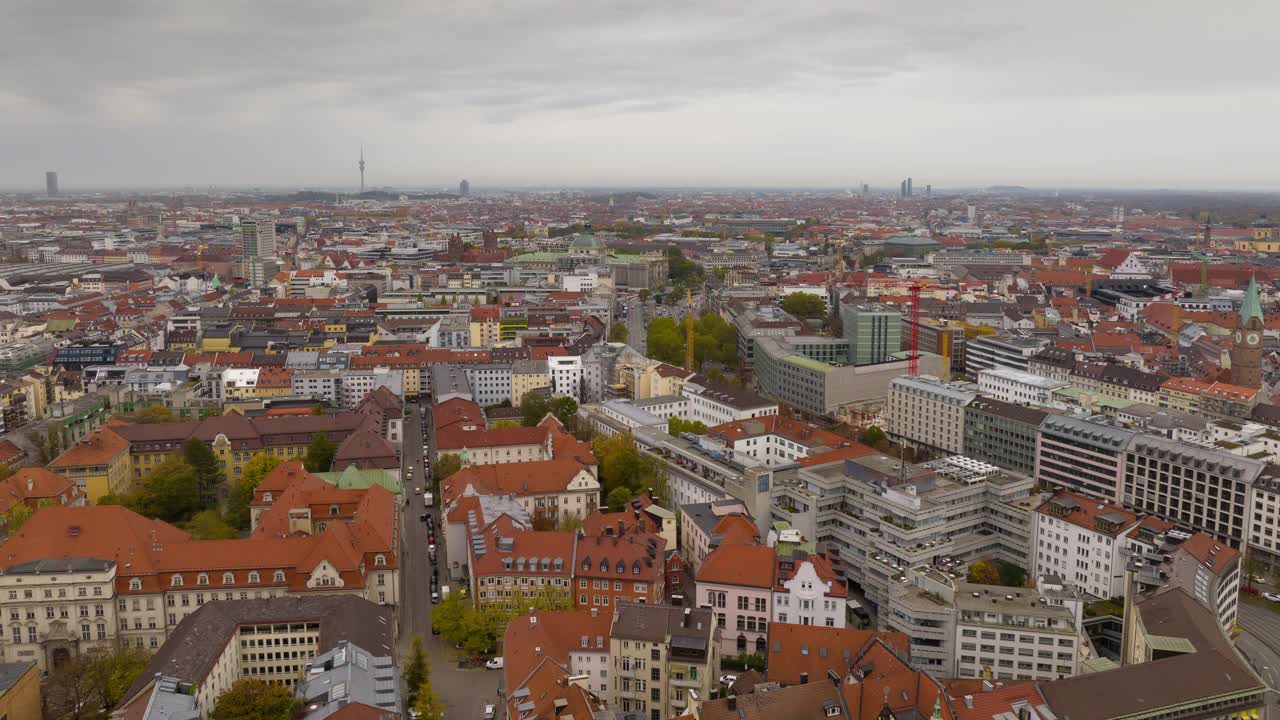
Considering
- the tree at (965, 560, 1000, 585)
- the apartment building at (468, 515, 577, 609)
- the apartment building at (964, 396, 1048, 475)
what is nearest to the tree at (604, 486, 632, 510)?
the apartment building at (468, 515, 577, 609)

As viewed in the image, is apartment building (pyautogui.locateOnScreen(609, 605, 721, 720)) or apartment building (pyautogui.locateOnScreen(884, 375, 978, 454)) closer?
apartment building (pyautogui.locateOnScreen(609, 605, 721, 720))

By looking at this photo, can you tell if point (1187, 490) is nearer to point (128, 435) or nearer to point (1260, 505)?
point (1260, 505)

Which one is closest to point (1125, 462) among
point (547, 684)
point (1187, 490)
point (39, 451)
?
point (1187, 490)

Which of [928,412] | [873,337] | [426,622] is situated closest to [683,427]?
[928,412]

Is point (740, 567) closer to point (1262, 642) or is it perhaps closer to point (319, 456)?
point (1262, 642)

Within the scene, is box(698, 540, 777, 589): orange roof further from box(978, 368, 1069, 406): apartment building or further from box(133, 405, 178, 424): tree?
box(133, 405, 178, 424): tree

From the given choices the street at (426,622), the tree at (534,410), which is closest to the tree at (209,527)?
the street at (426,622)
